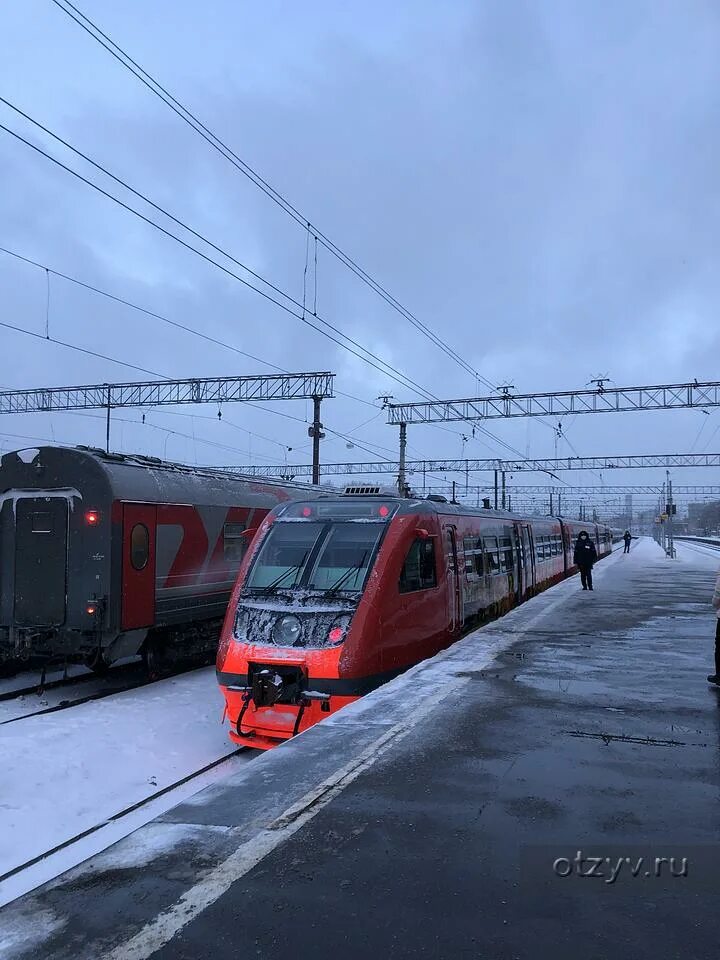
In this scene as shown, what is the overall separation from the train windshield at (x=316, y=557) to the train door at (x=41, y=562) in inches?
143

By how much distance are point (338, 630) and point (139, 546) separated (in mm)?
4688

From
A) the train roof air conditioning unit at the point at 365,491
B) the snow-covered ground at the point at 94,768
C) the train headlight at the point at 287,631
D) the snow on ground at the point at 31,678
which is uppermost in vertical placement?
the train roof air conditioning unit at the point at 365,491

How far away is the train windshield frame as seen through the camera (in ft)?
29.0

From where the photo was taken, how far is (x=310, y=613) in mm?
8328

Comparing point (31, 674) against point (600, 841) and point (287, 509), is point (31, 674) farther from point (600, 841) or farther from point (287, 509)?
point (600, 841)

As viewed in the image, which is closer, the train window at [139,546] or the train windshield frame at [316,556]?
the train windshield frame at [316,556]

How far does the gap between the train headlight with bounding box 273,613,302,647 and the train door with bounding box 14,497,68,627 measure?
14.4 feet

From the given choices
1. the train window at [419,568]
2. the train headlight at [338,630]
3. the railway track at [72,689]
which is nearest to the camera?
the train headlight at [338,630]

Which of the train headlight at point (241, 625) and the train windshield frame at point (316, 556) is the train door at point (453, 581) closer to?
the train windshield frame at point (316, 556)

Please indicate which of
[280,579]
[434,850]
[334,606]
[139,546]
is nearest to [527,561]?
[139,546]

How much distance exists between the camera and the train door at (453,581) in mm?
10656

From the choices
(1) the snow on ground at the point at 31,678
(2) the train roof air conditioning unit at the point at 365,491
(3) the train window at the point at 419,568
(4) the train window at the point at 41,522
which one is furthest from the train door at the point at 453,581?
(1) the snow on ground at the point at 31,678

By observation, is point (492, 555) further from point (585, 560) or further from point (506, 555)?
point (585, 560)

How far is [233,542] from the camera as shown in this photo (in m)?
14.2
